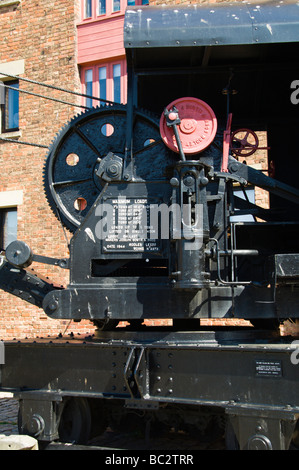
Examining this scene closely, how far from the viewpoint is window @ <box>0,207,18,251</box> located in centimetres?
1254

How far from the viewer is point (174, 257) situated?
15.5ft

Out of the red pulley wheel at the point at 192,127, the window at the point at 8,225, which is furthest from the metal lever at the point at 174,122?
the window at the point at 8,225

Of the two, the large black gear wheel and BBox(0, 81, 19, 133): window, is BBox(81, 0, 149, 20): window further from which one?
the large black gear wheel

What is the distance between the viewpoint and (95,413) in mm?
5242

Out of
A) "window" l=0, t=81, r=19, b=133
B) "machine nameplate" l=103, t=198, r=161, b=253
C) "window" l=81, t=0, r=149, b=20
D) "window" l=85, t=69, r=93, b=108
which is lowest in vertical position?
"machine nameplate" l=103, t=198, r=161, b=253

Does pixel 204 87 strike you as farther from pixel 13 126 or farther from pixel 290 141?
pixel 13 126

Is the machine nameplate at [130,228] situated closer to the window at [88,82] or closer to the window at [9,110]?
the window at [88,82]

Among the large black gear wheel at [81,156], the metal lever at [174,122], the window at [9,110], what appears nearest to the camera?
the metal lever at [174,122]

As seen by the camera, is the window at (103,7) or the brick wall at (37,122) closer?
the brick wall at (37,122)

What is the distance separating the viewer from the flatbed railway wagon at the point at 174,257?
14.6ft

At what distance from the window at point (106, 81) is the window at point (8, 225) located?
10.5 ft

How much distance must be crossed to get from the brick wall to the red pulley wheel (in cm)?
700

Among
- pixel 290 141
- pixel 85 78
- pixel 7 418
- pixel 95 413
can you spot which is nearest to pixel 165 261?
pixel 95 413

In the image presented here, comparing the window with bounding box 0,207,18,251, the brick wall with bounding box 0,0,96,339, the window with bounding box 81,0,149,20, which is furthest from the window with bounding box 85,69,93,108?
the window with bounding box 0,207,18,251
